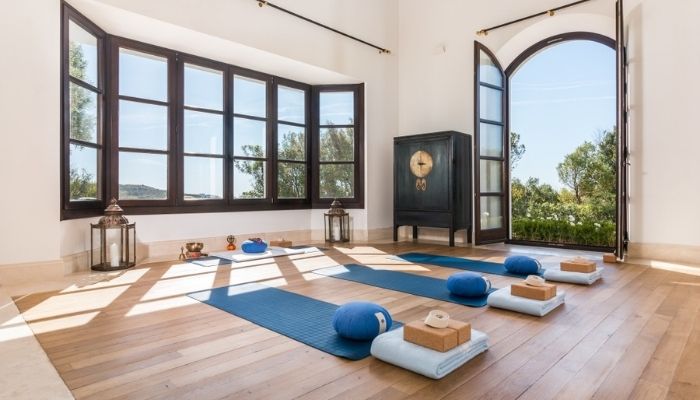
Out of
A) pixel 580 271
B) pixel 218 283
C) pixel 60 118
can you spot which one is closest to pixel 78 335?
pixel 218 283

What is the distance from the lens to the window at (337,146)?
21.4 ft

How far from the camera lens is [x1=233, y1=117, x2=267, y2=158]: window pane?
5.71m

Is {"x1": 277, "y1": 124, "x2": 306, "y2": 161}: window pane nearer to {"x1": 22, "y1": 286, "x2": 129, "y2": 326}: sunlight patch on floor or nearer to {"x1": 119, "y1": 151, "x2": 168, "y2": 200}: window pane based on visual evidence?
{"x1": 119, "y1": 151, "x2": 168, "y2": 200}: window pane

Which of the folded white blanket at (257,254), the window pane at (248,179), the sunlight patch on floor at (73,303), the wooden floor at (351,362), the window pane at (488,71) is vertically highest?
the window pane at (488,71)

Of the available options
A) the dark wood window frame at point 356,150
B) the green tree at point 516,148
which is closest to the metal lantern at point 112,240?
the dark wood window frame at point 356,150

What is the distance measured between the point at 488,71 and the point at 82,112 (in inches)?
199

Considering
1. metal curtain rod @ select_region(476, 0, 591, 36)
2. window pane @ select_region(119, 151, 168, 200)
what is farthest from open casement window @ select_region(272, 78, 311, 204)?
metal curtain rod @ select_region(476, 0, 591, 36)

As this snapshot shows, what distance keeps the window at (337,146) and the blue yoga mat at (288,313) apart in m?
3.28

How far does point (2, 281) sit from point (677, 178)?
21.0 feet

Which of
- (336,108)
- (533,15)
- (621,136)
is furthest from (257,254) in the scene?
(533,15)

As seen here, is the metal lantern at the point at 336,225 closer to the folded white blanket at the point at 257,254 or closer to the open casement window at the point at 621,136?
the folded white blanket at the point at 257,254

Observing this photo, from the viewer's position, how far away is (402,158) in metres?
6.26

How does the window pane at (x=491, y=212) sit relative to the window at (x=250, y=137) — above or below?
below

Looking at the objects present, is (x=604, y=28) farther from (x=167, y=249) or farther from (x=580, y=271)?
(x=167, y=249)
